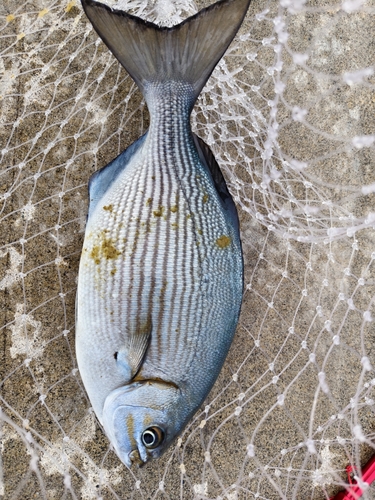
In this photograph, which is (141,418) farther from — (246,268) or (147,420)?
(246,268)

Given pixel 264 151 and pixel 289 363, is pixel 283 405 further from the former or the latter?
pixel 264 151

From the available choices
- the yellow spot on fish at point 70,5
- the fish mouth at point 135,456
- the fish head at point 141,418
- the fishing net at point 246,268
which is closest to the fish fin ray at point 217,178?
the fishing net at point 246,268

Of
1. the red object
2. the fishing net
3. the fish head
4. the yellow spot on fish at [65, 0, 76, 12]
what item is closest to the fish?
the fish head

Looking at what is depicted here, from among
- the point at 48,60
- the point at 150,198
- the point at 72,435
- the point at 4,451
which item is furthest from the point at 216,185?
the point at 4,451

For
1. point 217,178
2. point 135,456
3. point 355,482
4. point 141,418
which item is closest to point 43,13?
point 217,178

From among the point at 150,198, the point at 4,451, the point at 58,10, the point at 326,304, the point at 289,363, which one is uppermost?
the point at 58,10

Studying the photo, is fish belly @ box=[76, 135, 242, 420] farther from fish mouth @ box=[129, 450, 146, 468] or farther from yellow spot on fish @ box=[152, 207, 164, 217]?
fish mouth @ box=[129, 450, 146, 468]
